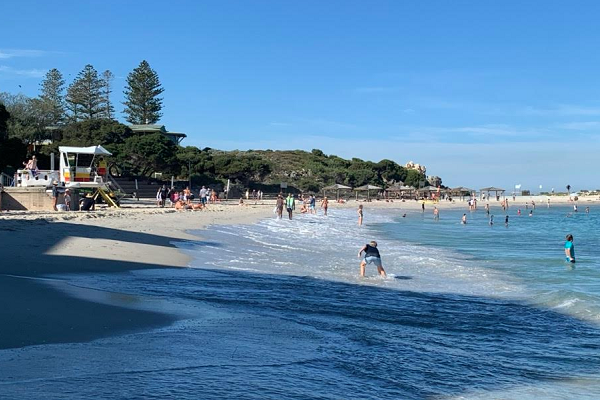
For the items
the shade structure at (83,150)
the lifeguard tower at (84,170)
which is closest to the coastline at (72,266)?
the lifeguard tower at (84,170)

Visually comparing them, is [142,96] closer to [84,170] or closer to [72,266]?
[84,170]

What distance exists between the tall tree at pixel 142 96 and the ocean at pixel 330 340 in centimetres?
6770

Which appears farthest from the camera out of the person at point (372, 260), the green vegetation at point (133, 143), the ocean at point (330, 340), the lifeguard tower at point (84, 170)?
the green vegetation at point (133, 143)

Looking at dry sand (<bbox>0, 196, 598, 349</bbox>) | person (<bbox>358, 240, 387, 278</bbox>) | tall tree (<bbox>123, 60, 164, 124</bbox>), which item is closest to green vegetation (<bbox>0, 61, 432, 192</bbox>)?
tall tree (<bbox>123, 60, 164, 124</bbox>)

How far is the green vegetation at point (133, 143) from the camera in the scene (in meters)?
53.7

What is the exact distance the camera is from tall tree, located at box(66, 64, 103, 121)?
74375 mm

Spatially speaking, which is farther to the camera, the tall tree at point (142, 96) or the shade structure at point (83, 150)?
the tall tree at point (142, 96)

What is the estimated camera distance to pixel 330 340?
23.0 feet

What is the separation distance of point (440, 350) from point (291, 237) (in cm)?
1632

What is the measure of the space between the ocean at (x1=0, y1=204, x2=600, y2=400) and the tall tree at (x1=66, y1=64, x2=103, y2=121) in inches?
2601

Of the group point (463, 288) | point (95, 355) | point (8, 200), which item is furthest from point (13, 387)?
point (8, 200)

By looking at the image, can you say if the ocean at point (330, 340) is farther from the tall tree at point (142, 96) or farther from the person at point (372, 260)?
the tall tree at point (142, 96)

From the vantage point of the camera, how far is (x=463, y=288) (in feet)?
39.9

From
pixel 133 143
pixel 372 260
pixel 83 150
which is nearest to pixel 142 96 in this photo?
pixel 133 143
